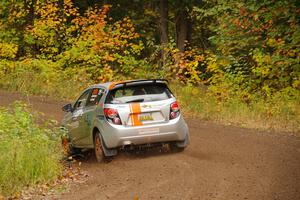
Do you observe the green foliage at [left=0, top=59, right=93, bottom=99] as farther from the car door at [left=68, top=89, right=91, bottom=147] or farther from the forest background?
the car door at [left=68, top=89, right=91, bottom=147]

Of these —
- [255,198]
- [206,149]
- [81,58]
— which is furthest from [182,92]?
[255,198]

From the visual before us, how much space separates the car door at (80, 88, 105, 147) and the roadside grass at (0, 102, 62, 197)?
1.27 m

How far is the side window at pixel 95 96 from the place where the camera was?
13.1 metres

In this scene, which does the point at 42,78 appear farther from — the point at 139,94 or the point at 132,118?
the point at 132,118

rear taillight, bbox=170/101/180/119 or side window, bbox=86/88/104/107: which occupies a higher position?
side window, bbox=86/88/104/107

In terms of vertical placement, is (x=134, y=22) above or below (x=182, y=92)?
above

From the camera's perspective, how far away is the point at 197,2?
2739cm

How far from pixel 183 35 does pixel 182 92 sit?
263 inches

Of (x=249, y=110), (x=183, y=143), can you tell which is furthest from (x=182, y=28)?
(x=183, y=143)

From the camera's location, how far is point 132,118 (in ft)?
40.3

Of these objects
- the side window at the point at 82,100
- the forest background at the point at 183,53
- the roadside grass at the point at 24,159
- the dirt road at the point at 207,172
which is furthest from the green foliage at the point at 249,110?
the roadside grass at the point at 24,159

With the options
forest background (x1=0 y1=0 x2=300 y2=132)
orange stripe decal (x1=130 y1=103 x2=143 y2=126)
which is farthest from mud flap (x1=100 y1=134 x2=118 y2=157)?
forest background (x1=0 y1=0 x2=300 y2=132)

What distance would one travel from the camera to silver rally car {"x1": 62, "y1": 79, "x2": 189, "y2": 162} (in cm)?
1224

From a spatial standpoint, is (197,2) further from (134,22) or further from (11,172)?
(11,172)
